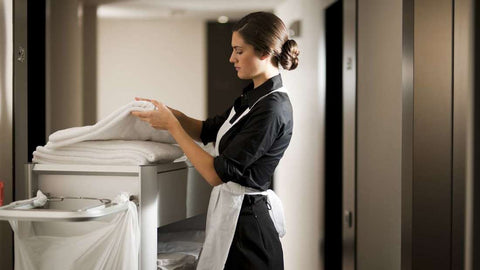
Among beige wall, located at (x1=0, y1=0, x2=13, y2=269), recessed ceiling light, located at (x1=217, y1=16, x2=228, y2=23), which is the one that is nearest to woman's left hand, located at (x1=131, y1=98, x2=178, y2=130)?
beige wall, located at (x1=0, y1=0, x2=13, y2=269)

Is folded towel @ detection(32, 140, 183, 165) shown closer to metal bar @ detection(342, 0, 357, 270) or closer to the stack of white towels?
the stack of white towels

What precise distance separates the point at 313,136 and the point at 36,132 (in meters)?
1.21

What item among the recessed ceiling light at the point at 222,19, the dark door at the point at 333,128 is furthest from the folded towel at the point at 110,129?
the dark door at the point at 333,128

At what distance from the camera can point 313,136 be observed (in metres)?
2.46

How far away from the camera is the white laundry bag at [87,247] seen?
4.10 ft

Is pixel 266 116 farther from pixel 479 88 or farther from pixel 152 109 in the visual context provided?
pixel 479 88

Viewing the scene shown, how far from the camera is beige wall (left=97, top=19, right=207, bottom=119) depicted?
2178 millimetres

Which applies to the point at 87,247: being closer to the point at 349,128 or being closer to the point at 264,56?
the point at 264,56

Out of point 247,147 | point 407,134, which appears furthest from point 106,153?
point 407,134

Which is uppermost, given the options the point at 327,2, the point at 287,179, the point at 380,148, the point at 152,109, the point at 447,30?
the point at 327,2

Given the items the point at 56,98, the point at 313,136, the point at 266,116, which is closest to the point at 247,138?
the point at 266,116

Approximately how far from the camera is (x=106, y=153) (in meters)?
1.36

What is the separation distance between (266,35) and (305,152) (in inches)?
44.8

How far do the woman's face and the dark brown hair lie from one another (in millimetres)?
14
